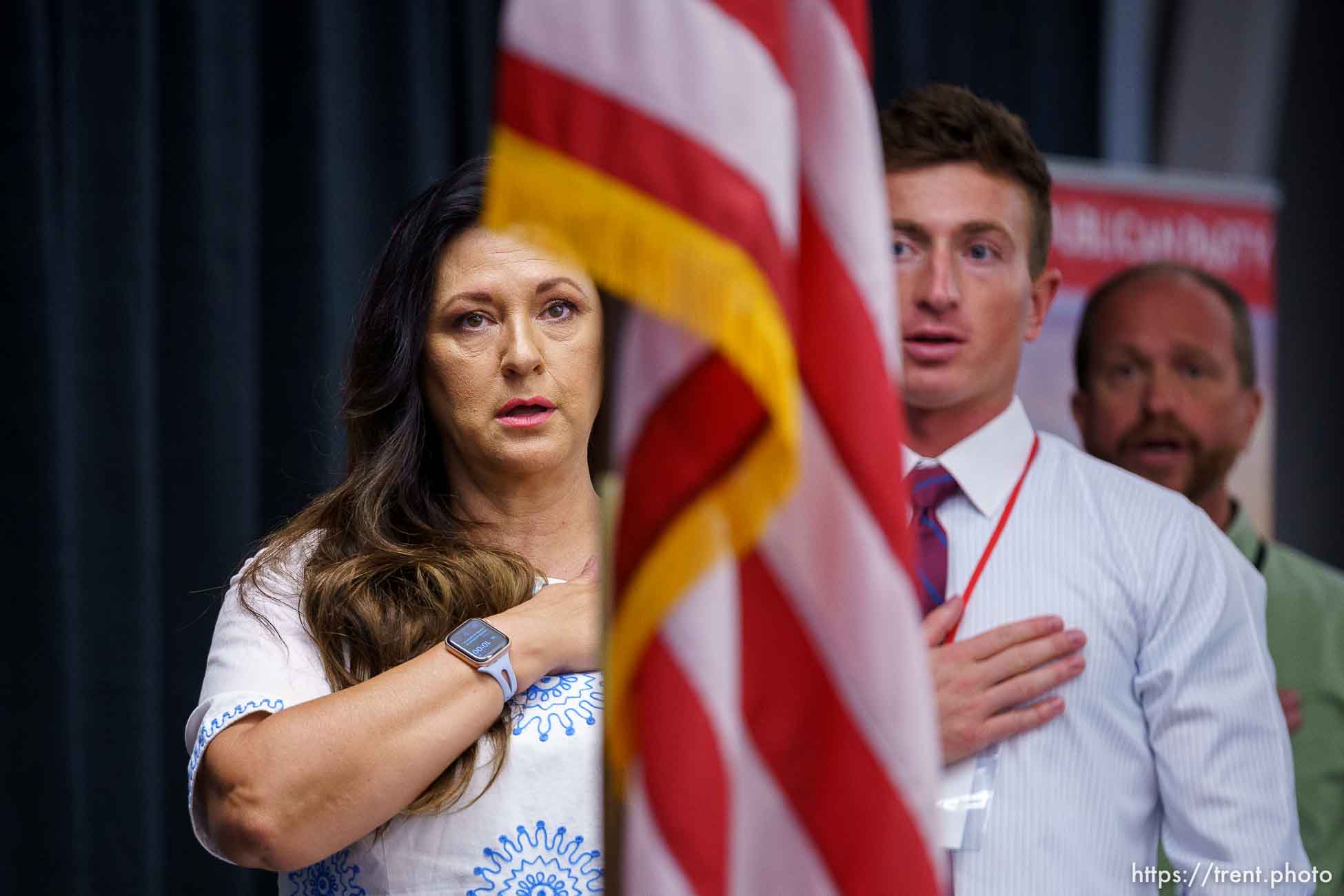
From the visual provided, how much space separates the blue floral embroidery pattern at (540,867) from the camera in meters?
1.58

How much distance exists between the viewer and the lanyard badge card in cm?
153

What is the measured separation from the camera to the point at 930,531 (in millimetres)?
1689

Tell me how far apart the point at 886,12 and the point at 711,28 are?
3.11m

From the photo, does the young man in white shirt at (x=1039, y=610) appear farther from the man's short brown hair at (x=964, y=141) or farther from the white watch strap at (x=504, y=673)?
the white watch strap at (x=504, y=673)

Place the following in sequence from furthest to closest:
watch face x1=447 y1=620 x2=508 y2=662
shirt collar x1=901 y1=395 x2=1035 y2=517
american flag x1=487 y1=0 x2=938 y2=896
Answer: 1. shirt collar x1=901 y1=395 x2=1035 y2=517
2. watch face x1=447 y1=620 x2=508 y2=662
3. american flag x1=487 y1=0 x2=938 y2=896

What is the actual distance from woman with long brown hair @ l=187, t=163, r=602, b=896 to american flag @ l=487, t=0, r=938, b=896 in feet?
1.92

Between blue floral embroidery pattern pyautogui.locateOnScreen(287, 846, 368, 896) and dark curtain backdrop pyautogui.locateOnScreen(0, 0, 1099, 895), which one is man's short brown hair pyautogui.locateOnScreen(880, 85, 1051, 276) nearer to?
blue floral embroidery pattern pyautogui.locateOnScreen(287, 846, 368, 896)

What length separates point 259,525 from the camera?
9.98 feet

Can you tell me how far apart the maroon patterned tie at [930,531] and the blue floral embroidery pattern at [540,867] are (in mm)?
482

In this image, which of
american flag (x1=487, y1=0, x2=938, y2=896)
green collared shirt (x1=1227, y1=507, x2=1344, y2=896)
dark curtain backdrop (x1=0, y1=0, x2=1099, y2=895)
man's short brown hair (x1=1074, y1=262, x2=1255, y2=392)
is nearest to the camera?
american flag (x1=487, y1=0, x2=938, y2=896)

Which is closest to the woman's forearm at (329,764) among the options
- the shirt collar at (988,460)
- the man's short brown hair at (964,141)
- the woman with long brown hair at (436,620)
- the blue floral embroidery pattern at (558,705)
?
the woman with long brown hair at (436,620)

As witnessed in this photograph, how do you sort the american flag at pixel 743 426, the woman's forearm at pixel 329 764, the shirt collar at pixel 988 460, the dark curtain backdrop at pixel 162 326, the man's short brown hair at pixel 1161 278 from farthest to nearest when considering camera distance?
the man's short brown hair at pixel 1161 278 < the dark curtain backdrop at pixel 162 326 < the shirt collar at pixel 988 460 < the woman's forearm at pixel 329 764 < the american flag at pixel 743 426

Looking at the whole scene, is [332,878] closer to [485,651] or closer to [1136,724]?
[485,651]

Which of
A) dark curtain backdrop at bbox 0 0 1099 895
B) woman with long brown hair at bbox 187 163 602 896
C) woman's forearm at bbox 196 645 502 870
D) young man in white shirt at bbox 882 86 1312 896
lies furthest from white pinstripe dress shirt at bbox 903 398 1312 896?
dark curtain backdrop at bbox 0 0 1099 895
